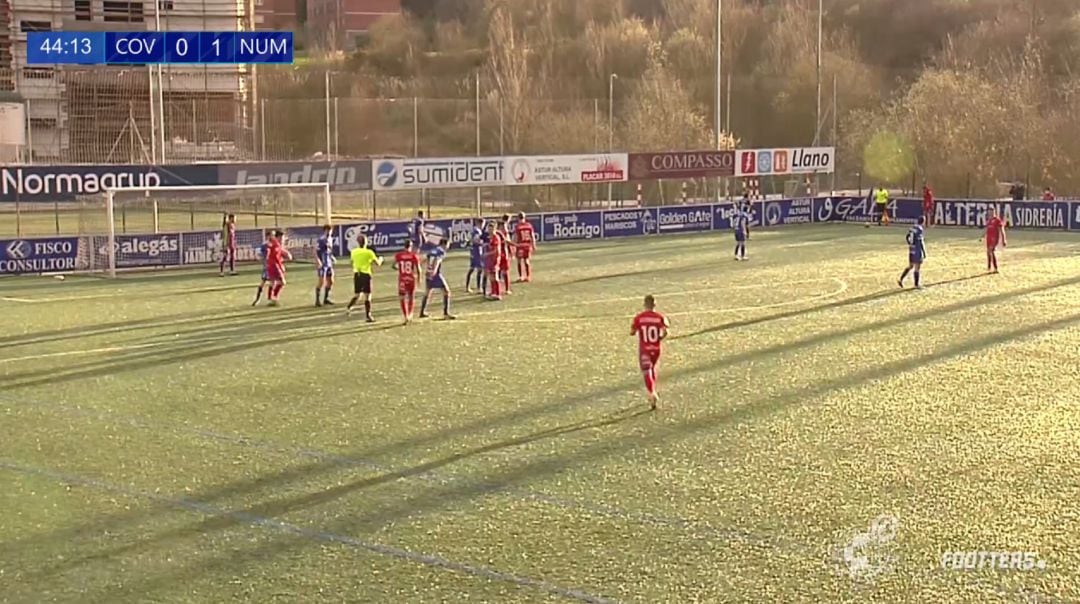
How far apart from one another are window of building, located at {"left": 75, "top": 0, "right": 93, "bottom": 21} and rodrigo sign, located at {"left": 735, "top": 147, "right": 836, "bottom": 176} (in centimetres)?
3712

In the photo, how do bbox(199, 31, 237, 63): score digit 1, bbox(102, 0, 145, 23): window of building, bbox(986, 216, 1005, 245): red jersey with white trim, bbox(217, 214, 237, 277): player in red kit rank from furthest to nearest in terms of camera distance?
bbox(102, 0, 145, 23): window of building → bbox(199, 31, 237, 63): score digit 1 → bbox(217, 214, 237, 277): player in red kit → bbox(986, 216, 1005, 245): red jersey with white trim

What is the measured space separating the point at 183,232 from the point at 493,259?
12.8 m

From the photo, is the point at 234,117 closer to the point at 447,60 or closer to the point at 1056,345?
the point at 447,60

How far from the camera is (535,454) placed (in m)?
13.3

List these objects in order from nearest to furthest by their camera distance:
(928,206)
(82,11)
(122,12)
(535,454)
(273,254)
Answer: (535,454) → (273,254) → (928,206) → (82,11) → (122,12)

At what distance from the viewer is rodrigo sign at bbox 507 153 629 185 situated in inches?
1786

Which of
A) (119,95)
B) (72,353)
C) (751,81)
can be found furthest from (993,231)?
(751,81)

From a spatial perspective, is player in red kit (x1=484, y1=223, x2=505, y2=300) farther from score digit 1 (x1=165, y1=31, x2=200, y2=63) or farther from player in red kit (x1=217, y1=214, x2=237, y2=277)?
score digit 1 (x1=165, y1=31, x2=200, y2=63)

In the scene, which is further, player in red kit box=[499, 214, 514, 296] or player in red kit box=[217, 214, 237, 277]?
player in red kit box=[217, 214, 237, 277]

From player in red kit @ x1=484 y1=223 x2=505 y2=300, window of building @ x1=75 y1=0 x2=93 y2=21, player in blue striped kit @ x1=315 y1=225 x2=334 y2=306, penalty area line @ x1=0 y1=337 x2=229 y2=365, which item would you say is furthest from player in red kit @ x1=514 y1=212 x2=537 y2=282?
window of building @ x1=75 y1=0 x2=93 y2=21

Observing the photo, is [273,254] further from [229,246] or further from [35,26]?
[35,26]

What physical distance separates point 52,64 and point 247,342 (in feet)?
141

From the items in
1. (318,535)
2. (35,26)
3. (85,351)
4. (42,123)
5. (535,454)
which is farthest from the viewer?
(35,26)

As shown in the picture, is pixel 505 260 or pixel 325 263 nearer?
pixel 325 263
